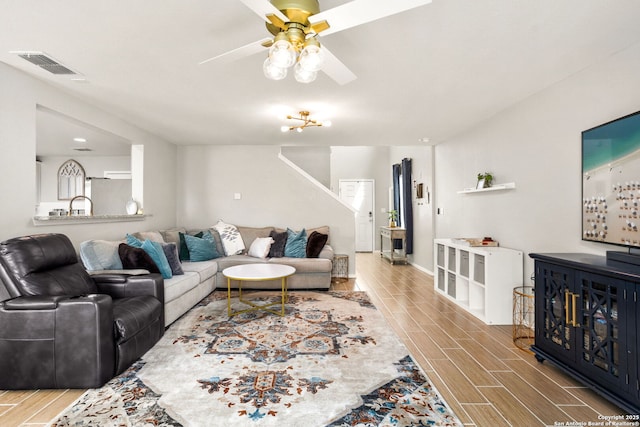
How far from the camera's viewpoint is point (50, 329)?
83.3 inches

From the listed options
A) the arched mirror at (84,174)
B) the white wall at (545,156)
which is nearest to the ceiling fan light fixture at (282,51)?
the white wall at (545,156)

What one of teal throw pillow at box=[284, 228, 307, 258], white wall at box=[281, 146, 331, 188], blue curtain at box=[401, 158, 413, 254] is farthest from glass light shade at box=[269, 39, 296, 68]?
white wall at box=[281, 146, 331, 188]

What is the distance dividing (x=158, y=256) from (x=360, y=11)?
316 cm

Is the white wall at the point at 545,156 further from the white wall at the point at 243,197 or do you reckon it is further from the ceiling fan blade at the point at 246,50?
the ceiling fan blade at the point at 246,50

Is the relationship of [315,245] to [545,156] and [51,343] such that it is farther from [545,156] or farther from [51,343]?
[51,343]

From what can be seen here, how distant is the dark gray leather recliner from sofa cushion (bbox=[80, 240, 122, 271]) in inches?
27.8

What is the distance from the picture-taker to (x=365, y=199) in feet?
30.3

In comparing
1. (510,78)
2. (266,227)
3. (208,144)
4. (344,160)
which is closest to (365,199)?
(344,160)

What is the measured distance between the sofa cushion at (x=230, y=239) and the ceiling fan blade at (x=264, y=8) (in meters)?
4.23

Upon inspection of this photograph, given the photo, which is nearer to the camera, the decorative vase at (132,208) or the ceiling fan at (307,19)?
the ceiling fan at (307,19)

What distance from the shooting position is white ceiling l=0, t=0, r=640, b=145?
1911 millimetres

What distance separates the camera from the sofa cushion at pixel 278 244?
207 inches

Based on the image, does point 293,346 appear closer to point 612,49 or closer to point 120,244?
point 120,244

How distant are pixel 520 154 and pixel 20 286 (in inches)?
182
